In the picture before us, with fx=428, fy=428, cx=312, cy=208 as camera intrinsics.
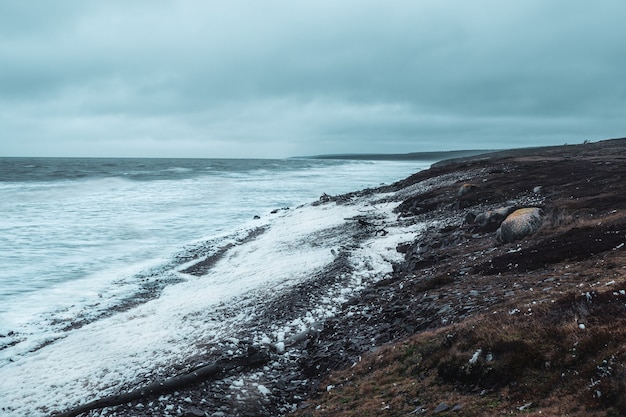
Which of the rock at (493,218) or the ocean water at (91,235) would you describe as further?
the rock at (493,218)

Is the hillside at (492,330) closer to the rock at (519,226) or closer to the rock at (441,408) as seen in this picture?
the rock at (441,408)

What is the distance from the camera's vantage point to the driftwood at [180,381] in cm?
1102

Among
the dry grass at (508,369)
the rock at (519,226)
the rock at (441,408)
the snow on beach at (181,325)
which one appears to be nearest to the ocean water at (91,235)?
the snow on beach at (181,325)

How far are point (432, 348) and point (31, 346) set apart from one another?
14.2 meters

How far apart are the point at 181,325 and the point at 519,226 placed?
15.0 meters

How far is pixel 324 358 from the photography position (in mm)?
12422

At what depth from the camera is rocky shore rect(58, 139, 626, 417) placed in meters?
7.55

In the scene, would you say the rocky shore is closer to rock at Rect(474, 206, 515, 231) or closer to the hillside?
the hillside

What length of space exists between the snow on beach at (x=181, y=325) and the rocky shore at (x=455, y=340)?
649 mm

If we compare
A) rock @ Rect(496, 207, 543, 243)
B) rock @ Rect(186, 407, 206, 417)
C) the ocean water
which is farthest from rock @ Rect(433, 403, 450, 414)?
the ocean water

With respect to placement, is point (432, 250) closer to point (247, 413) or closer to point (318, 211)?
point (247, 413)

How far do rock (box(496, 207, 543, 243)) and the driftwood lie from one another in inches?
488

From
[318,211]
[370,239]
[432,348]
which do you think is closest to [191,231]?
[318,211]

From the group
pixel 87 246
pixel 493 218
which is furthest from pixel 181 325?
pixel 87 246
